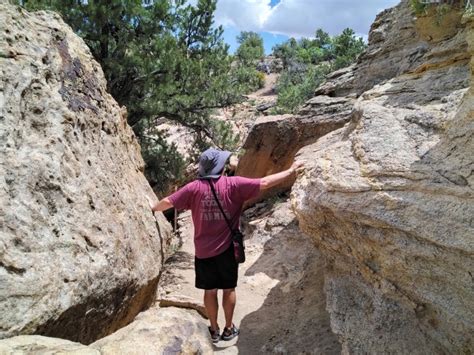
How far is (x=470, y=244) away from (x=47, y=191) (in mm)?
2617

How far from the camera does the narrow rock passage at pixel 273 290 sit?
4.52 metres

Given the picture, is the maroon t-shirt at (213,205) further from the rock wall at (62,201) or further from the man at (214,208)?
the rock wall at (62,201)

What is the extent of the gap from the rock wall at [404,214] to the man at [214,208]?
52cm

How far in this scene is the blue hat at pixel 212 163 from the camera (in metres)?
4.28

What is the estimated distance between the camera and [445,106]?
3486mm

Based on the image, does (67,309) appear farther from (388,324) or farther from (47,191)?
(388,324)

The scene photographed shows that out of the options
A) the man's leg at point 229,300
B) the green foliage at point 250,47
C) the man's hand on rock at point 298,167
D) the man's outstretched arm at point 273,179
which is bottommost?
the man's leg at point 229,300

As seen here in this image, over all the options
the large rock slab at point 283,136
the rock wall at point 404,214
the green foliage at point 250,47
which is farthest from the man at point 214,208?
the green foliage at point 250,47

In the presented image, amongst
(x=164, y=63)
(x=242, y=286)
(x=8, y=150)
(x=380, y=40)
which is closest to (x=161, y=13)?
(x=164, y=63)

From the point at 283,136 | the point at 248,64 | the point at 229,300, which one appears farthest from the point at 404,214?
the point at 248,64

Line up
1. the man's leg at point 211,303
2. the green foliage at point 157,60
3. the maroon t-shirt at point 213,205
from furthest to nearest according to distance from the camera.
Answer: the green foliage at point 157,60 < the man's leg at point 211,303 < the maroon t-shirt at point 213,205

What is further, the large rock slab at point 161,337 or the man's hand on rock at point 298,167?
the man's hand on rock at point 298,167

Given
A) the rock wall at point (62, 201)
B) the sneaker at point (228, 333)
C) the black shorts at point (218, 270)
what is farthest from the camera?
the sneaker at point (228, 333)

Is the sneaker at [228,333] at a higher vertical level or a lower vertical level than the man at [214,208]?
lower
